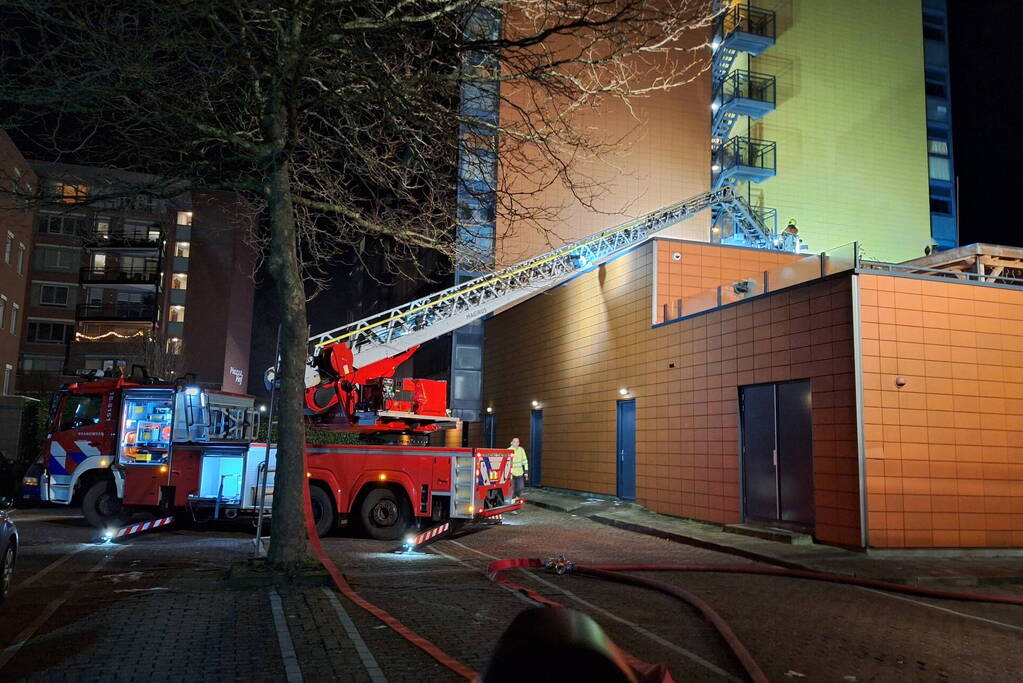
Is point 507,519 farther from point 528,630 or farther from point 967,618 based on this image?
point 528,630

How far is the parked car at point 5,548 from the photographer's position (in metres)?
8.19

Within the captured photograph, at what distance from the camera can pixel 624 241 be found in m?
25.5

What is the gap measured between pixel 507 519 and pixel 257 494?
21.7ft

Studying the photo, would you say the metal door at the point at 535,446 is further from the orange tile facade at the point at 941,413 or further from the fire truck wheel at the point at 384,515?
the orange tile facade at the point at 941,413

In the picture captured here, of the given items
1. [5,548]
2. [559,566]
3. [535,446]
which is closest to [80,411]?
[5,548]

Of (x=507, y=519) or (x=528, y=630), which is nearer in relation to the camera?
(x=528, y=630)

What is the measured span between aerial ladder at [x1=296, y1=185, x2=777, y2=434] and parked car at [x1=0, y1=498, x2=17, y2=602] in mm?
7631

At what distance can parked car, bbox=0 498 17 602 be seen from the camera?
819 cm

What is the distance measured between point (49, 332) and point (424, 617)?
59479mm

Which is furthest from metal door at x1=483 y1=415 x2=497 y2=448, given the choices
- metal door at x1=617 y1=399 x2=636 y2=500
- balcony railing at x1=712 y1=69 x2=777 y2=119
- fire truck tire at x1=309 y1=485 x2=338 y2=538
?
fire truck tire at x1=309 y1=485 x2=338 y2=538

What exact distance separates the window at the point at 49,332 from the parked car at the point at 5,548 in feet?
180

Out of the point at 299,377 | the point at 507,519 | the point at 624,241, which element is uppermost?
the point at 624,241

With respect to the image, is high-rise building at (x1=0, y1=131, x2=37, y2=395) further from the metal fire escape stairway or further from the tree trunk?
the tree trunk

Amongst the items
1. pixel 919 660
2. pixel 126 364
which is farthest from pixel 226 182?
pixel 126 364
